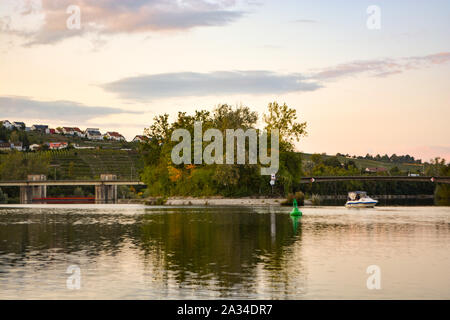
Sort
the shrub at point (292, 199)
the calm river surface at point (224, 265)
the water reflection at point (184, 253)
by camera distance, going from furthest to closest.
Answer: the shrub at point (292, 199) < the water reflection at point (184, 253) < the calm river surface at point (224, 265)

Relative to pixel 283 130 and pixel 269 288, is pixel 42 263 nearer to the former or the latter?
pixel 269 288

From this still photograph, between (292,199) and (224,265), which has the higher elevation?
(224,265)

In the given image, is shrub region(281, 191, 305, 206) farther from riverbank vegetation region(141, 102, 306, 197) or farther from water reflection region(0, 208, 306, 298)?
water reflection region(0, 208, 306, 298)

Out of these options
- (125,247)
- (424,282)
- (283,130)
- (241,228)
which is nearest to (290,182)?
(283,130)

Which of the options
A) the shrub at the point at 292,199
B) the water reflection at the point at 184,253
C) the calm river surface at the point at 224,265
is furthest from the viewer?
the shrub at the point at 292,199

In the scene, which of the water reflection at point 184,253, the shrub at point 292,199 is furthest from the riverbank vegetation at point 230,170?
the water reflection at point 184,253

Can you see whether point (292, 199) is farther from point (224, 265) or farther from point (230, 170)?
point (224, 265)

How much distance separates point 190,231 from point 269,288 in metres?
27.7

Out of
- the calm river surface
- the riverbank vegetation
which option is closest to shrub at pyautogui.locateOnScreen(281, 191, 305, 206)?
the riverbank vegetation

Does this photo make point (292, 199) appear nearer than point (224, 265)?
No

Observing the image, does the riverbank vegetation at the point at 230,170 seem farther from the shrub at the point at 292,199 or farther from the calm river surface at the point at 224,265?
the calm river surface at the point at 224,265

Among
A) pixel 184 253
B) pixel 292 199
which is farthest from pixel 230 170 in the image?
pixel 184 253

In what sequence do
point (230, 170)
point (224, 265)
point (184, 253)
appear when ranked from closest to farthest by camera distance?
point (224, 265) → point (184, 253) → point (230, 170)

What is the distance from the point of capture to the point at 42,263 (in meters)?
28.5
